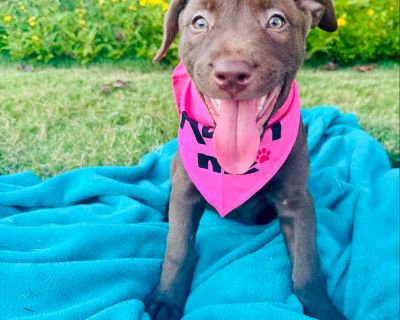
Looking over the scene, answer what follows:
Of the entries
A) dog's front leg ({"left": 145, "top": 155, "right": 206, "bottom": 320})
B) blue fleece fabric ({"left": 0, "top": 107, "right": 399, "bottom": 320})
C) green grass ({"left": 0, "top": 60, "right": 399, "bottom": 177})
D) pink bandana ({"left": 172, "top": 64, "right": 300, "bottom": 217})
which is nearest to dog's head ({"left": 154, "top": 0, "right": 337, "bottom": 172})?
pink bandana ({"left": 172, "top": 64, "right": 300, "bottom": 217})

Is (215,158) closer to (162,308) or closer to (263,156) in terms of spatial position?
(263,156)

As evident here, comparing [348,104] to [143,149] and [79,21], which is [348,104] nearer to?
[143,149]

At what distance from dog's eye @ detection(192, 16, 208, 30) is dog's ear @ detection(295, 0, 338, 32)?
465 mm

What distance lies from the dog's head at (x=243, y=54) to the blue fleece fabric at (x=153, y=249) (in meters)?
0.69

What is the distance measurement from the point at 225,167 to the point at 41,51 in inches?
54.1

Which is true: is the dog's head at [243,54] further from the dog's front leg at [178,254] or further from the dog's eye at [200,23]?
the dog's front leg at [178,254]

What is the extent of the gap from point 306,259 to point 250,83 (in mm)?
984

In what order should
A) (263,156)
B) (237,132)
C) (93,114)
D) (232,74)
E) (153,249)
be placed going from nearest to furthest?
(232,74) < (237,132) < (263,156) < (153,249) < (93,114)

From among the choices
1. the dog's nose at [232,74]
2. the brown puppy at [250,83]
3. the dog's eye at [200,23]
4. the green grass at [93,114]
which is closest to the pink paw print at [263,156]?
the brown puppy at [250,83]

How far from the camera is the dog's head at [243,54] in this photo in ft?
6.51

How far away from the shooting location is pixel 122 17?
3.19m

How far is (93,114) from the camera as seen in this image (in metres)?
3.68

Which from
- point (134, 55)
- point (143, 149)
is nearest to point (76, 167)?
point (143, 149)

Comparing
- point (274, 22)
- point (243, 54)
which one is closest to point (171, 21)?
point (274, 22)
